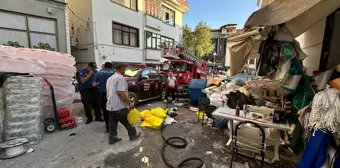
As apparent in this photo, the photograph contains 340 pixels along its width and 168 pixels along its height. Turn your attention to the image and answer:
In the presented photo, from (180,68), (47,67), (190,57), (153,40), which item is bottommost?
(47,67)

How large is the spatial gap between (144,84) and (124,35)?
7.23 meters

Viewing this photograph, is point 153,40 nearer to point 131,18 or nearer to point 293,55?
point 131,18

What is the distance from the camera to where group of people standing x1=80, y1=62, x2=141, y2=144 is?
3.54m

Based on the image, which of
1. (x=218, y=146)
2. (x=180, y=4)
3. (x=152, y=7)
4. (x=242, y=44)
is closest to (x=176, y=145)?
(x=218, y=146)

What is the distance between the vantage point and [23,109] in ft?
11.3

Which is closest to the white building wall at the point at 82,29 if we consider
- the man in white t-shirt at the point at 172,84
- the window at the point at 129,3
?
the window at the point at 129,3

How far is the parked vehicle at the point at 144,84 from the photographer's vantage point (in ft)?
20.8

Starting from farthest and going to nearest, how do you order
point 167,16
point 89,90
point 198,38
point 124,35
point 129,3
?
point 198,38 → point 167,16 → point 129,3 → point 124,35 → point 89,90

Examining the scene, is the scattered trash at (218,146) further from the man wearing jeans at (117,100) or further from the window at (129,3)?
the window at (129,3)

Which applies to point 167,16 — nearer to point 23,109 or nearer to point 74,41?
point 74,41

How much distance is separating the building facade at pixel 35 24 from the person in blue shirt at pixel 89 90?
5296mm

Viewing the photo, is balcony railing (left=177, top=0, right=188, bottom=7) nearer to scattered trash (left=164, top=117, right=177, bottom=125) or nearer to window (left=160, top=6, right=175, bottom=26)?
window (left=160, top=6, right=175, bottom=26)

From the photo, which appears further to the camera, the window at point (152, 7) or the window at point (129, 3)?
the window at point (152, 7)

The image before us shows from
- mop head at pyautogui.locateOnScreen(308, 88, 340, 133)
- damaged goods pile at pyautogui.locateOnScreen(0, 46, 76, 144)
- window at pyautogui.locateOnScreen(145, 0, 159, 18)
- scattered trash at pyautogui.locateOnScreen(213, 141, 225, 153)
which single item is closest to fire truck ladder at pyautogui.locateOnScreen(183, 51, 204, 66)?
window at pyautogui.locateOnScreen(145, 0, 159, 18)
